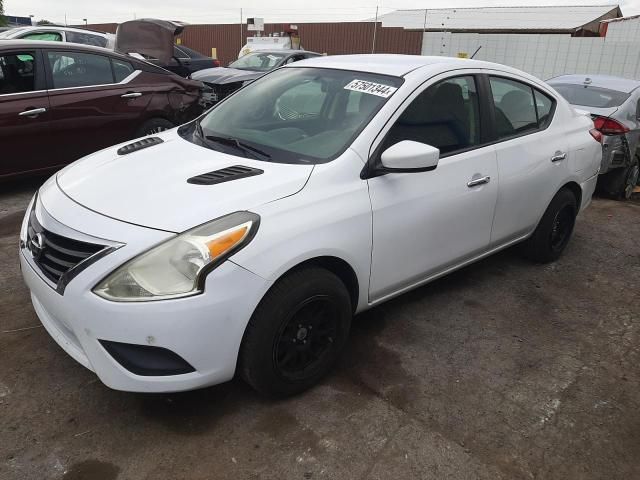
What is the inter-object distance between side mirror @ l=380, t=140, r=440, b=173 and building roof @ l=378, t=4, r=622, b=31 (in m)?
22.0

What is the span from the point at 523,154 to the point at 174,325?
2662 mm

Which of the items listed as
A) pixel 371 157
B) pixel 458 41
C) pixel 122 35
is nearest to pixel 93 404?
pixel 371 157

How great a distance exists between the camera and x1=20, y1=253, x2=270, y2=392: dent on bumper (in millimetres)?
2080

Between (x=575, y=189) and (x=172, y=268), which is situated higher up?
(x=172, y=268)

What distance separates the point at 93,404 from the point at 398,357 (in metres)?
1.58

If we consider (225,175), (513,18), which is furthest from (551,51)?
(225,175)

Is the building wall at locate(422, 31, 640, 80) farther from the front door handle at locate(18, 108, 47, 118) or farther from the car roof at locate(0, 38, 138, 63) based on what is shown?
the front door handle at locate(18, 108, 47, 118)

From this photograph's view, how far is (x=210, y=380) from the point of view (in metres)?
2.26

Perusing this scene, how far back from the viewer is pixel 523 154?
366 cm

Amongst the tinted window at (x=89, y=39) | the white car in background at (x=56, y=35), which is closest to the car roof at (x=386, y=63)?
the white car in background at (x=56, y=35)

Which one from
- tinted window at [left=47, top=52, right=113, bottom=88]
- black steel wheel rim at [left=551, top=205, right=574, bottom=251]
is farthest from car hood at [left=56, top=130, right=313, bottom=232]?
tinted window at [left=47, top=52, right=113, bottom=88]

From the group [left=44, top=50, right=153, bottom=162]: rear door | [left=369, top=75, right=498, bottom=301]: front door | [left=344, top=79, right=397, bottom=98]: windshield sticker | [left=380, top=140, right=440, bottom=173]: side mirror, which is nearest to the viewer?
[left=380, top=140, right=440, bottom=173]: side mirror

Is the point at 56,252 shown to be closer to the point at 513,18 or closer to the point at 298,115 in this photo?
the point at 298,115

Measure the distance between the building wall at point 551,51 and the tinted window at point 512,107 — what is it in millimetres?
12069
